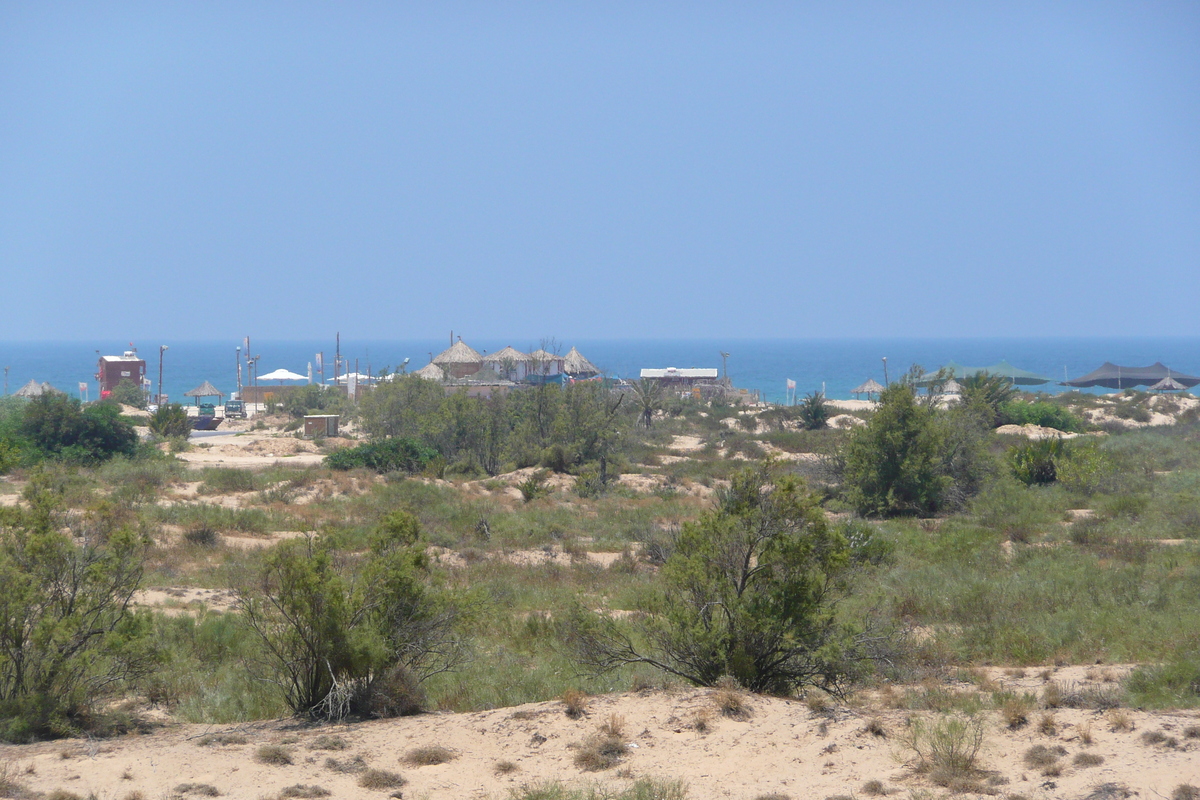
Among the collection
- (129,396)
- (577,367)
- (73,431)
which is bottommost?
(129,396)

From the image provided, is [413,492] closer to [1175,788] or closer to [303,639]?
[303,639]

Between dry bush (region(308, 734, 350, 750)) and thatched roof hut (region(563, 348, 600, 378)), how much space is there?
5102cm

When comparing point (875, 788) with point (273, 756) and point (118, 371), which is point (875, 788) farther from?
point (118, 371)

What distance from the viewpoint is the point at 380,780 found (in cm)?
600

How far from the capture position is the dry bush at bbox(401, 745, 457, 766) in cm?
639

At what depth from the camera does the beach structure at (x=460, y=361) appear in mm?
58969

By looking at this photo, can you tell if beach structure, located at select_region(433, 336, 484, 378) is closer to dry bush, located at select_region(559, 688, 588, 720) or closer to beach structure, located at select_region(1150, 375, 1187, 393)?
beach structure, located at select_region(1150, 375, 1187, 393)

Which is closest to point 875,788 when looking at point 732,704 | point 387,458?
point 732,704

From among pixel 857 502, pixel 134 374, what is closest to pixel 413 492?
pixel 857 502

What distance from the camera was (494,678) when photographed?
28.9 feet

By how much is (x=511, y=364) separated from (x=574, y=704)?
156ft

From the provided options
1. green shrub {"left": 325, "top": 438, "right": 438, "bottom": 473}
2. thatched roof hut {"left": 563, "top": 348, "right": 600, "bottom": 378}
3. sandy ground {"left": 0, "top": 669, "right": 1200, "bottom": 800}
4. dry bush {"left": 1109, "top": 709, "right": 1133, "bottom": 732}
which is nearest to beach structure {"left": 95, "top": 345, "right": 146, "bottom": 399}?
thatched roof hut {"left": 563, "top": 348, "right": 600, "bottom": 378}

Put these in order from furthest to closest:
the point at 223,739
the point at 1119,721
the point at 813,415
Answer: the point at 813,415, the point at 223,739, the point at 1119,721

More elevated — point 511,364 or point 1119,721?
point 511,364
